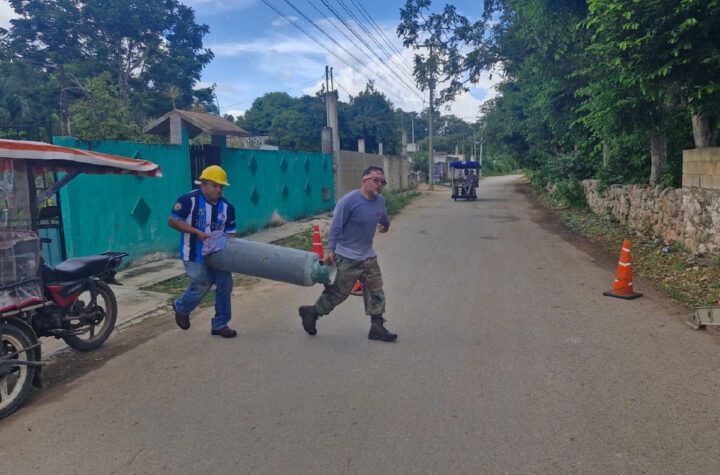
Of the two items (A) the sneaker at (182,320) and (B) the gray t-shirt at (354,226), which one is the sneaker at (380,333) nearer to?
(B) the gray t-shirt at (354,226)

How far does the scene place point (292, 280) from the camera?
4.81 m

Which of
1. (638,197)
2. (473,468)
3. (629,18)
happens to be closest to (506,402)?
(473,468)

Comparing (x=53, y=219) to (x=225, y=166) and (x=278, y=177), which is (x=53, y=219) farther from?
(x=278, y=177)

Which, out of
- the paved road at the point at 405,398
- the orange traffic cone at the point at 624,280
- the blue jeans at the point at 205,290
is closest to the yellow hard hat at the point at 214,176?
the blue jeans at the point at 205,290

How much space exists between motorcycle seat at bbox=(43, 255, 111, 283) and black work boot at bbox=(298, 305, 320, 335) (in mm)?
1905

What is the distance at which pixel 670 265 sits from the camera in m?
Result: 8.44

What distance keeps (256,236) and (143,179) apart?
379cm

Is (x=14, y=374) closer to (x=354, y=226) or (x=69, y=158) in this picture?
(x=69, y=158)

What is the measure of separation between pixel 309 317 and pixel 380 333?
712 millimetres

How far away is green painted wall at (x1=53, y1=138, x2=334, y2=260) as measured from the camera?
7609mm

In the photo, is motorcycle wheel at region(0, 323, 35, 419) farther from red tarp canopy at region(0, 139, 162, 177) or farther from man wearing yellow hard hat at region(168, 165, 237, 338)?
man wearing yellow hard hat at region(168, 165, 237, 338)

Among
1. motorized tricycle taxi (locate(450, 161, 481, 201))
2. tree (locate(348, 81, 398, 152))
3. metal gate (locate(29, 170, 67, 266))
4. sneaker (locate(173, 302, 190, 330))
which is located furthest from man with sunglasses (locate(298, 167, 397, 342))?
tree (locate(348, 81, 398, 152))

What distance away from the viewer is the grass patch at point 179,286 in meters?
6.86

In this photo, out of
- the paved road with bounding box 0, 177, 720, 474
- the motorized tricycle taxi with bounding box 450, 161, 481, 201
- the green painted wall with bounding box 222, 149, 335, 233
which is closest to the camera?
the paved road with bounding box 0, 177, 720, 474
